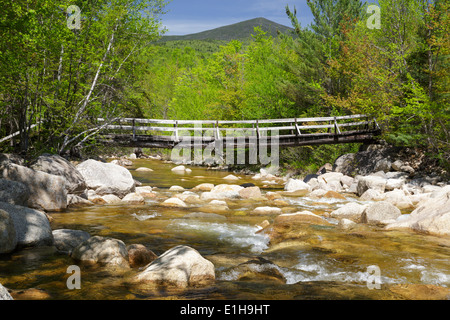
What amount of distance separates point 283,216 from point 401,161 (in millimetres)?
11072

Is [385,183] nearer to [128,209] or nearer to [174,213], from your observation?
[174,213]

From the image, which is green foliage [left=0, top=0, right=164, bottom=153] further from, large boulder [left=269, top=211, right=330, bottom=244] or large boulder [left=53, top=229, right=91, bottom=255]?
large boulder [left=269, top=211, right=330, bottom=244]

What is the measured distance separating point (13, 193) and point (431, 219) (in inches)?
337

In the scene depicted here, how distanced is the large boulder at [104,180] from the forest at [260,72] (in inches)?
51.0

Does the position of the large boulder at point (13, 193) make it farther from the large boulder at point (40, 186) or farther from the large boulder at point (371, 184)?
the large boulder at point (371, 184)

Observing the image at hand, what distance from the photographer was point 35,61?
9.59m

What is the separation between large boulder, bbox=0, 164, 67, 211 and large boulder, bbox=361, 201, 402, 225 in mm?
7562

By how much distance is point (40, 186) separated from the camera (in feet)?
28.6

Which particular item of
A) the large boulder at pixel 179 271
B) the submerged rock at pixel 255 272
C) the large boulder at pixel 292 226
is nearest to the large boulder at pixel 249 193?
the large boulder at pixel 292 226

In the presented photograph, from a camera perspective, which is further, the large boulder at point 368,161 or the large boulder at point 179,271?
the large boulder at point 368,161

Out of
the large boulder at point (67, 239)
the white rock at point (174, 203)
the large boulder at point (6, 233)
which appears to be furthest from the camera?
the white rock at point (174, 203)

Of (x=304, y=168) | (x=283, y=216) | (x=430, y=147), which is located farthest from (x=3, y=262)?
(x=304, y=168)

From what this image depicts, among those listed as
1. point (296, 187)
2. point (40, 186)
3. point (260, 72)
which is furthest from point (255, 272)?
point (260, 72)

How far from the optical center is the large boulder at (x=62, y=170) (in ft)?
33.6
